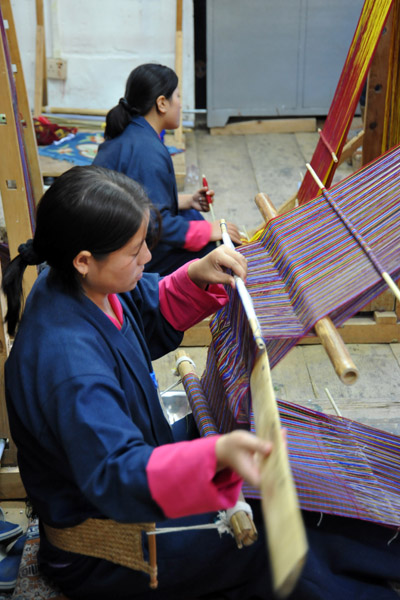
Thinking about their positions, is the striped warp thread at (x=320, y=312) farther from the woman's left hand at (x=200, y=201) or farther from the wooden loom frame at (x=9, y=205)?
the woman's left hand at (x=200, y=201)

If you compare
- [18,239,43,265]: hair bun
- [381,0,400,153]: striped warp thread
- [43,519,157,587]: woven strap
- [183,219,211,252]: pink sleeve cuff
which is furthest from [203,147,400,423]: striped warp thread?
[183,219,211,252]: pink sleeve cuff

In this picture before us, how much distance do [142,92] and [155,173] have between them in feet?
1.32

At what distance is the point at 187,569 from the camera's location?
67.4 inches

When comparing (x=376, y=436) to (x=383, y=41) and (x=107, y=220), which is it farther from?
(x=383, y=41)

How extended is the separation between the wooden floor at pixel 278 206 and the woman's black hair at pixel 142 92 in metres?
1.16

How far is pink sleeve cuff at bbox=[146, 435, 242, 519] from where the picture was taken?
1.25 metres

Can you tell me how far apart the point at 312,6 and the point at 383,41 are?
3338 mm

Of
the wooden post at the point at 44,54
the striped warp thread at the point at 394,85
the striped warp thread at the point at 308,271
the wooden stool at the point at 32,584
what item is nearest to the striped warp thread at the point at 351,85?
the striped warp thread at the point at 394,85

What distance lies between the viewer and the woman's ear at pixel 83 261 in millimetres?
1551

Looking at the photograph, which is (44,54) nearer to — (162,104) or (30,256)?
(162,104)

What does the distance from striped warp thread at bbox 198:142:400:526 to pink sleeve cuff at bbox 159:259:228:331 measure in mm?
42

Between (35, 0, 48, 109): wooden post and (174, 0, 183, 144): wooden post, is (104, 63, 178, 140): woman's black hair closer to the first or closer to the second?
Answer: (174, 0, 183, 144): wooden post

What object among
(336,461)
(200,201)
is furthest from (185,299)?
(200,201)

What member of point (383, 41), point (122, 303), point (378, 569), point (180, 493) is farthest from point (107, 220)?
point (383, 41)
